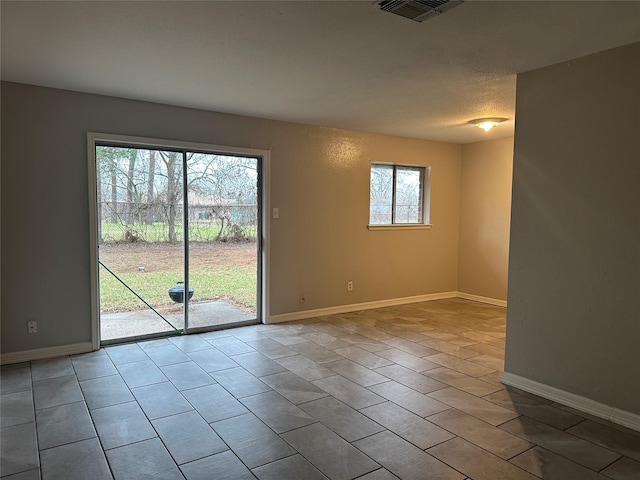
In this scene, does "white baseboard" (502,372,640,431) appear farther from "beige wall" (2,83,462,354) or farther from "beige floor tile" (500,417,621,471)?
"beige wall" (2,83,462,354)

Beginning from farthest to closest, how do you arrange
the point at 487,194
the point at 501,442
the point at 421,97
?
the point at 487,194, the point at 421,97, the point at 501,442

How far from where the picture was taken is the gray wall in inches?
106

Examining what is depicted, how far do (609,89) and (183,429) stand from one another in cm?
337

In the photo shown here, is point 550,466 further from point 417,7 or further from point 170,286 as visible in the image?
point 170,286

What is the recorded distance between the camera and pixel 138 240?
14.1ft

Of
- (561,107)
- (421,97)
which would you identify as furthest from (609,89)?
(421,97)

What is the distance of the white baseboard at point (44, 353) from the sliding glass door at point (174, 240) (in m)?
0.22

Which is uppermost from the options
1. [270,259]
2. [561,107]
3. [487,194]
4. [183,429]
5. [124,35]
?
[124,35]

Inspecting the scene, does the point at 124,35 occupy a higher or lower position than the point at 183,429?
higher

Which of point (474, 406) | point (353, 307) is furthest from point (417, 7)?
point (353, 307)

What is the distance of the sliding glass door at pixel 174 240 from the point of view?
4188 mm

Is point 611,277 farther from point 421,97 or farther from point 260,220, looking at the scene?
point 260,220

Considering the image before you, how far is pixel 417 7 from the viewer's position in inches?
85.6

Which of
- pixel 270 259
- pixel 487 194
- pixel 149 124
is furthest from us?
pixel 487 194
